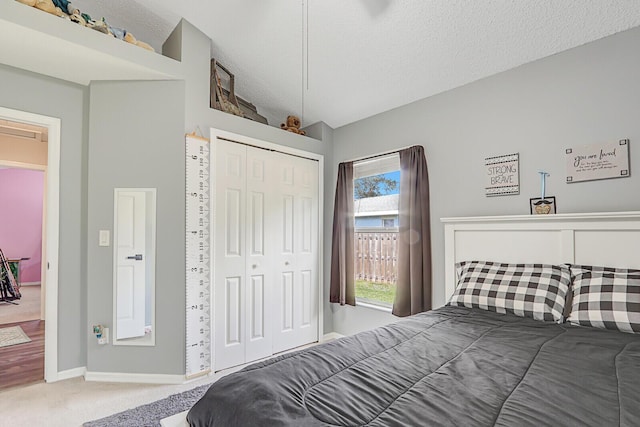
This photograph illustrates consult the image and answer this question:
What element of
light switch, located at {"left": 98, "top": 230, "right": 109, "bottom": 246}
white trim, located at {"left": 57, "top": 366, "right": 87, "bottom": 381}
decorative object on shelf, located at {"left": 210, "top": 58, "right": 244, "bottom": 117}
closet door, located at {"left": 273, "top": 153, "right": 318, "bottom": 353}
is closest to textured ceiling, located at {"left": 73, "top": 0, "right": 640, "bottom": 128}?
decorative object on shelf, located at {"left": 210, "top": 58, "right": 244, "bottom": 117}

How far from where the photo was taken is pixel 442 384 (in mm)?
1086

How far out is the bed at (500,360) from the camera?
0.93m

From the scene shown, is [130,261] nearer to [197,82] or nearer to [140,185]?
[140,185]

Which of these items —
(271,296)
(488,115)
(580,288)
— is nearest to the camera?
(580,288)

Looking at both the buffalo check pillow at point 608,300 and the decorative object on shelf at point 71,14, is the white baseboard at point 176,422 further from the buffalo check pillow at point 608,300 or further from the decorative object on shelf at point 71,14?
the decorative object on shelf at point 71,14

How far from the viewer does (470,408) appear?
935 millimetres

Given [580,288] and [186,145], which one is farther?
[186,145]

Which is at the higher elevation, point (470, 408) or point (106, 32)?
point (106, 32)

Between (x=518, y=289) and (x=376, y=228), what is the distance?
160 cm

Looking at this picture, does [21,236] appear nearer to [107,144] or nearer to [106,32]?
[107,144]

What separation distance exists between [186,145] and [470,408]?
256cm

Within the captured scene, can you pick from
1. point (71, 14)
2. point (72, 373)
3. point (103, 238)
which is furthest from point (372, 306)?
point (71, 14)

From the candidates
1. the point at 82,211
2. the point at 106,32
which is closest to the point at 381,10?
the point at 106,32

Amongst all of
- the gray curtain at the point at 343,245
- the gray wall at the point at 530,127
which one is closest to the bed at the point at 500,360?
the gray wall at the point at 530,127
